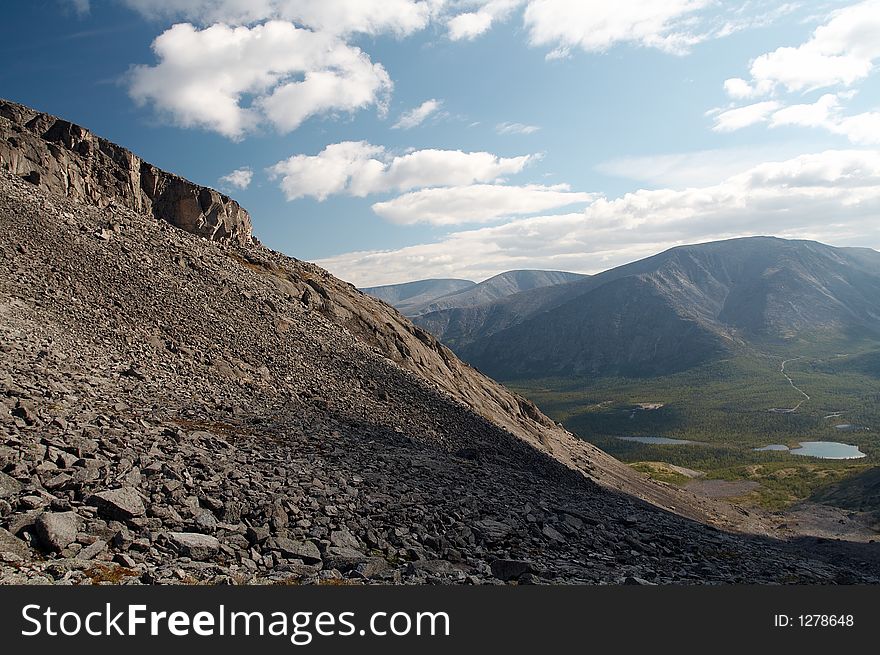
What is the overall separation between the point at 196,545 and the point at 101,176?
59.5 metres

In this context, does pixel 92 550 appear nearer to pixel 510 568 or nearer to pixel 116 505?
pixel 116 505

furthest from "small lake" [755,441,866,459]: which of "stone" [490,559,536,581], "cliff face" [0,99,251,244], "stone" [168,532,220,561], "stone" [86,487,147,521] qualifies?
"stone" [86,487,147,521]

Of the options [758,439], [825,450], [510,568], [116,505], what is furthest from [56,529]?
[758,439]

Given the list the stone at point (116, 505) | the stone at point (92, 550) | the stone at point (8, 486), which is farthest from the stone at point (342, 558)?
the stone at point (8, 486)

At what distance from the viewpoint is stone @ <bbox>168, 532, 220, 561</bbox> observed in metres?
13.4

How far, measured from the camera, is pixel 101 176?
190ft

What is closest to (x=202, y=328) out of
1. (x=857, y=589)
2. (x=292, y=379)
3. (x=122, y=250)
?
(x=292, y=379)

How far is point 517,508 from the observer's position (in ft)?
76.1

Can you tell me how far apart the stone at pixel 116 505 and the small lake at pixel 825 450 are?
15573 cm

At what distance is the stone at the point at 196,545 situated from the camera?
44.0ft

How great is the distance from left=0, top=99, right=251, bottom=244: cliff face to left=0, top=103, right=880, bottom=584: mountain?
346 mm

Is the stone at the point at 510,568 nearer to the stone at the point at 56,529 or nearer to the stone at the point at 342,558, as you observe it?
the stone at the point at 342,558

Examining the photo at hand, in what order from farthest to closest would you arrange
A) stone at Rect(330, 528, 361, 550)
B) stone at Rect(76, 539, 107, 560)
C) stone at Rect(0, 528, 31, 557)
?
stone at Rect(330, 528, 361, 550)
stone at Rect(76, 539, 107, 560)
stone at Rect(0, 528, 31, 557)

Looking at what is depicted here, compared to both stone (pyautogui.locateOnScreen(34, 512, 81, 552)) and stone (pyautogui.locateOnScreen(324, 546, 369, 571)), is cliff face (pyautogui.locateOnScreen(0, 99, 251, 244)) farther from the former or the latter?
stone (pyautogui.locateOnScreen(324, 546, 369, 571))
